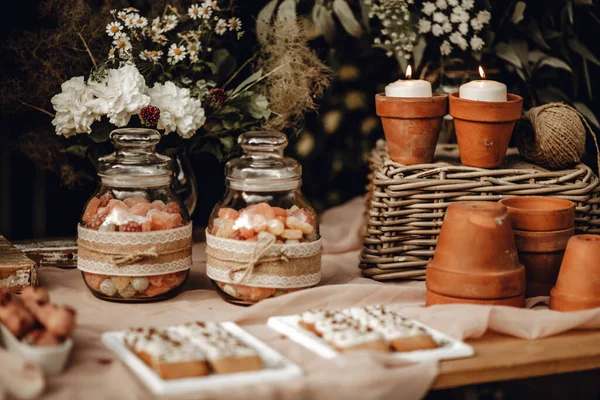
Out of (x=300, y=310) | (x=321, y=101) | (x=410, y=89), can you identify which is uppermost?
(x=410, y=89)

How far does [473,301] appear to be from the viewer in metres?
Result: 1.34

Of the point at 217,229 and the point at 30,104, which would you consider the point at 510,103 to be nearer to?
the point at 217,229

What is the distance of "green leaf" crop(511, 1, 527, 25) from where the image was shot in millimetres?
1857

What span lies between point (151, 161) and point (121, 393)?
1.75 feet

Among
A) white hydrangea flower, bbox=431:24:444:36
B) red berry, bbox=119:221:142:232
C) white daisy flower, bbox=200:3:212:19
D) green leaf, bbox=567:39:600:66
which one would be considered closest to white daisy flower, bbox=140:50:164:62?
white daisy flower, bbox=200:3:212:19

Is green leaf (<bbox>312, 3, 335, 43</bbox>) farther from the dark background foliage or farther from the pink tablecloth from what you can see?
the pink tablecloth

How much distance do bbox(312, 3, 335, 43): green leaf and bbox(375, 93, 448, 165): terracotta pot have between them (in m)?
0.37

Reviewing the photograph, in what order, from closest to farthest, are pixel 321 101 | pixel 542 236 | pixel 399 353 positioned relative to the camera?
pixel 399 353 < pixel 542 236 < pixel 321 101

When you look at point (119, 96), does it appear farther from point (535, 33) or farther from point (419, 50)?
point (535, 33)

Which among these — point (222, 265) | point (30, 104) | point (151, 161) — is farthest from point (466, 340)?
point (30, 104)

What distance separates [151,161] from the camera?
4.84 feet

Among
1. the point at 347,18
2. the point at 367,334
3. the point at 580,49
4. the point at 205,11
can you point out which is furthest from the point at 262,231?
the point at 580,49

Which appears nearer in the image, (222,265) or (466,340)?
(466,340)

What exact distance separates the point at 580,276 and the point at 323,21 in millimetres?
832
